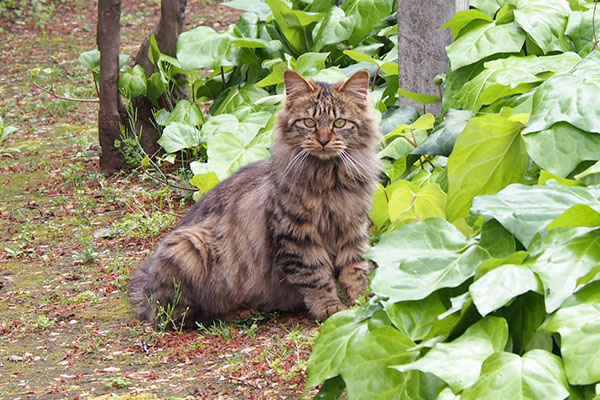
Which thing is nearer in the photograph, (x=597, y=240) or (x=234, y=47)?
(x=597, y=240)

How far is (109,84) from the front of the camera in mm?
6336

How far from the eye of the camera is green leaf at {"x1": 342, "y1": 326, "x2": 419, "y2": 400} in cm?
222

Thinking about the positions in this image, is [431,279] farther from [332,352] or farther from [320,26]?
[320,26]

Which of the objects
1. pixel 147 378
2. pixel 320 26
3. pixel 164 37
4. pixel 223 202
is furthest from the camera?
pixel 164 37

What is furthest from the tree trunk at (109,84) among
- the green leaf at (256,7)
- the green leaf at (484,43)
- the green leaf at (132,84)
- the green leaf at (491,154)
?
the green leaf at (491,154)

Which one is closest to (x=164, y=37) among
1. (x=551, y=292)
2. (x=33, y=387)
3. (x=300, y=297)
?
(x=300, y=297)

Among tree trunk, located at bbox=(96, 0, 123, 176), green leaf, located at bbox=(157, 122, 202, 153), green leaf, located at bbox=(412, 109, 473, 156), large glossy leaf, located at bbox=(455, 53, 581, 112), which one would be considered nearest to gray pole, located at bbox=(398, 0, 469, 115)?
large glossy leaf, located at bbox=(455, 53, 581, 112)

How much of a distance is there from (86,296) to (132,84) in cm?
219

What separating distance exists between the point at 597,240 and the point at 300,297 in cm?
229

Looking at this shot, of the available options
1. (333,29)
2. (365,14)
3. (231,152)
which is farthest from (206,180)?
(365,14)

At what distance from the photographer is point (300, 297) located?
13.9 feet

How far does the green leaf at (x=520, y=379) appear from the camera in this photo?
6.16 feet

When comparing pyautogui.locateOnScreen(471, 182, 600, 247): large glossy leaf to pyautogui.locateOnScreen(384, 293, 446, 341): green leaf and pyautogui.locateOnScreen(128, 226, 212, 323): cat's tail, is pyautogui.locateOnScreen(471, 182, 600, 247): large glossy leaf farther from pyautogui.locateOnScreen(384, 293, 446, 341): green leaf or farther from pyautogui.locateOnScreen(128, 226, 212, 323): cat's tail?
pyautogui.locateOnScreen(128, 226, 212, 323): cat's tail

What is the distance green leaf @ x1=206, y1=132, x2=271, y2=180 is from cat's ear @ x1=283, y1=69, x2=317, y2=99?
44.1 inches
